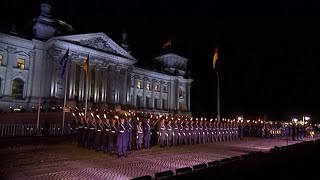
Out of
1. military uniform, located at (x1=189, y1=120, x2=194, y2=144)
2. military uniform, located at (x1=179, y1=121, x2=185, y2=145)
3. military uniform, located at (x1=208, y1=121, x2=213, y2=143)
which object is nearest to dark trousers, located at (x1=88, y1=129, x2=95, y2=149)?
military uniform, located at (x1=179, y1=121, x2=185, y2=145)

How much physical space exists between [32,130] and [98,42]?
27171 millimetres

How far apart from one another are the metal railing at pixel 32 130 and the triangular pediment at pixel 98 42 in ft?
69.0

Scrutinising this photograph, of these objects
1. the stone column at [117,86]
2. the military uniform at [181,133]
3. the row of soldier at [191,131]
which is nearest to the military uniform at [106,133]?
the row of soldier at [191,131]

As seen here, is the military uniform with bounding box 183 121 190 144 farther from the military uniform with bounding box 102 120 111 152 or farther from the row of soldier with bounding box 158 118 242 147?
the military uniform with bounding box 102 120 111 152

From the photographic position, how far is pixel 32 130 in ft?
68.7

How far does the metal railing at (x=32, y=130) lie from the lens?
1948 cm

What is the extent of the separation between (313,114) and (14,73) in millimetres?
68662

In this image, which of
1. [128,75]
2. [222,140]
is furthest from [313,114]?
[222,140]

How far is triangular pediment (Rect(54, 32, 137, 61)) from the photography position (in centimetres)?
4170

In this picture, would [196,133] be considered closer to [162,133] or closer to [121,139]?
[162,133]

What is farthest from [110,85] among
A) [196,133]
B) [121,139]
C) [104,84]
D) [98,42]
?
[121,139]

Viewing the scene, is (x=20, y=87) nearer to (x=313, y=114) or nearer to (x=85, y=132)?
(x=85, y=132)

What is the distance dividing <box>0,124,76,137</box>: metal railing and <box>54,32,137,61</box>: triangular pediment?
21046mm

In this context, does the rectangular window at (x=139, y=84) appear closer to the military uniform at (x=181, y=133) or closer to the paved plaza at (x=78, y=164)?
the military uniform at (x=181, y=133)
